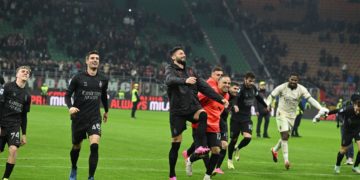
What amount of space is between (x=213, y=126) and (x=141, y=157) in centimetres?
527

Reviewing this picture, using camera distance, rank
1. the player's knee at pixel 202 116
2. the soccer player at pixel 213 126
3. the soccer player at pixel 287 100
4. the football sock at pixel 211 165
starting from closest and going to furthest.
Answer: the player's knee at pixel 202 116, the football sock at pixel 211 165, the soccer player at pixel 213 126, the soccer player at pixel 287 100

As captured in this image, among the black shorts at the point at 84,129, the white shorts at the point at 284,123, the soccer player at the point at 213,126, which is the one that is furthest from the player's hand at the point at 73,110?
the white shorts at the point at 284,123

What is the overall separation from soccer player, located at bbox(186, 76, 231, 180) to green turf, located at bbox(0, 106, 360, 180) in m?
1.14

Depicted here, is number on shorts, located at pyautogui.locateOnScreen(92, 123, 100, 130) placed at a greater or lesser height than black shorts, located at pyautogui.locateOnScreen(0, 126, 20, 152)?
greater

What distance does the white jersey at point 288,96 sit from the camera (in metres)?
18.5

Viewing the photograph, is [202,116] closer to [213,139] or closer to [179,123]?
[179,123]

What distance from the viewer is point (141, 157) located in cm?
1933

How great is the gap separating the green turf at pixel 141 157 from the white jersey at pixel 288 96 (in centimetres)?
142

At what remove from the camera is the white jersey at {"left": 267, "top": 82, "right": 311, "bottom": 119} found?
1855 cm

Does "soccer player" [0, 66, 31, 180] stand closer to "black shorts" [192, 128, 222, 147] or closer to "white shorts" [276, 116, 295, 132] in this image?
"black shorts" [192, 128, 222, 147]

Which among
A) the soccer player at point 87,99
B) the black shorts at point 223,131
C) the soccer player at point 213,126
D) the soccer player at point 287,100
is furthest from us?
the soccer player at point 287,100

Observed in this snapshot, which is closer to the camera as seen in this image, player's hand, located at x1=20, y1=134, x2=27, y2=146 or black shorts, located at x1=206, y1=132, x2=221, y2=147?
Answer: player's hand, located at x1=20, y1=134, x2=27, y2=146

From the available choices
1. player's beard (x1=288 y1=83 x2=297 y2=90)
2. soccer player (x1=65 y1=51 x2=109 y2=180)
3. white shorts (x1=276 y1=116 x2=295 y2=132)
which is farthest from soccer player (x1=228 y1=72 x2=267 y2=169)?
soccer player (x1=65 y1=51 x2=109 y2=180)

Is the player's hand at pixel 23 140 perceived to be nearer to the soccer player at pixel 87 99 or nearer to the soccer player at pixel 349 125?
the soccer player at pixel 87 99
